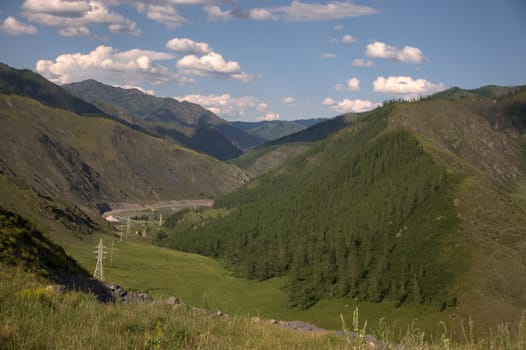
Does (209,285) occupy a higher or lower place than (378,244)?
lower

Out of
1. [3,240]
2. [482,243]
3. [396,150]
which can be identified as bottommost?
[482,243]

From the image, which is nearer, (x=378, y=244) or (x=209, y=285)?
(x=378, y=244)

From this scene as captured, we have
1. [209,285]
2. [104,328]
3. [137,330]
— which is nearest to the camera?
[104,328]

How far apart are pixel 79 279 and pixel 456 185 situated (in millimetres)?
133363

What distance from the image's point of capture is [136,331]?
10625 millimetres

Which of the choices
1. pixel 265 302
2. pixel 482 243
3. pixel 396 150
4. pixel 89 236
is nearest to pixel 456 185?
pixel 482 243

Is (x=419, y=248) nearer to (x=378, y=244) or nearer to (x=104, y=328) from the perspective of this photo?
(x=378, y=244)

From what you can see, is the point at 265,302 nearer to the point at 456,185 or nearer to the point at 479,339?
the point at 456,185

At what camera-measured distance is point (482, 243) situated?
116188mm

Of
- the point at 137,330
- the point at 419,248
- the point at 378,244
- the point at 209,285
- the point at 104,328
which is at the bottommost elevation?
the point at 209,285

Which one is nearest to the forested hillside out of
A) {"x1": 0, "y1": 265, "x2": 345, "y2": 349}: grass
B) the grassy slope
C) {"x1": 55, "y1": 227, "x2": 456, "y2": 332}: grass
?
{"x1": 55, "y1": 227, "x2": 456, "y2": 332}: grass

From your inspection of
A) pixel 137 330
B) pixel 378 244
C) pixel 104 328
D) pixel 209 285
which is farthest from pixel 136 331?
pixel 209 285

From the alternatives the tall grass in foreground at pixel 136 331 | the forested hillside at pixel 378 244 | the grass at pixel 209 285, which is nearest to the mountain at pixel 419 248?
the forested hillside at pixel 378 244

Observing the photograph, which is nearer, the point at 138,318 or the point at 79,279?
the point at 138,318
